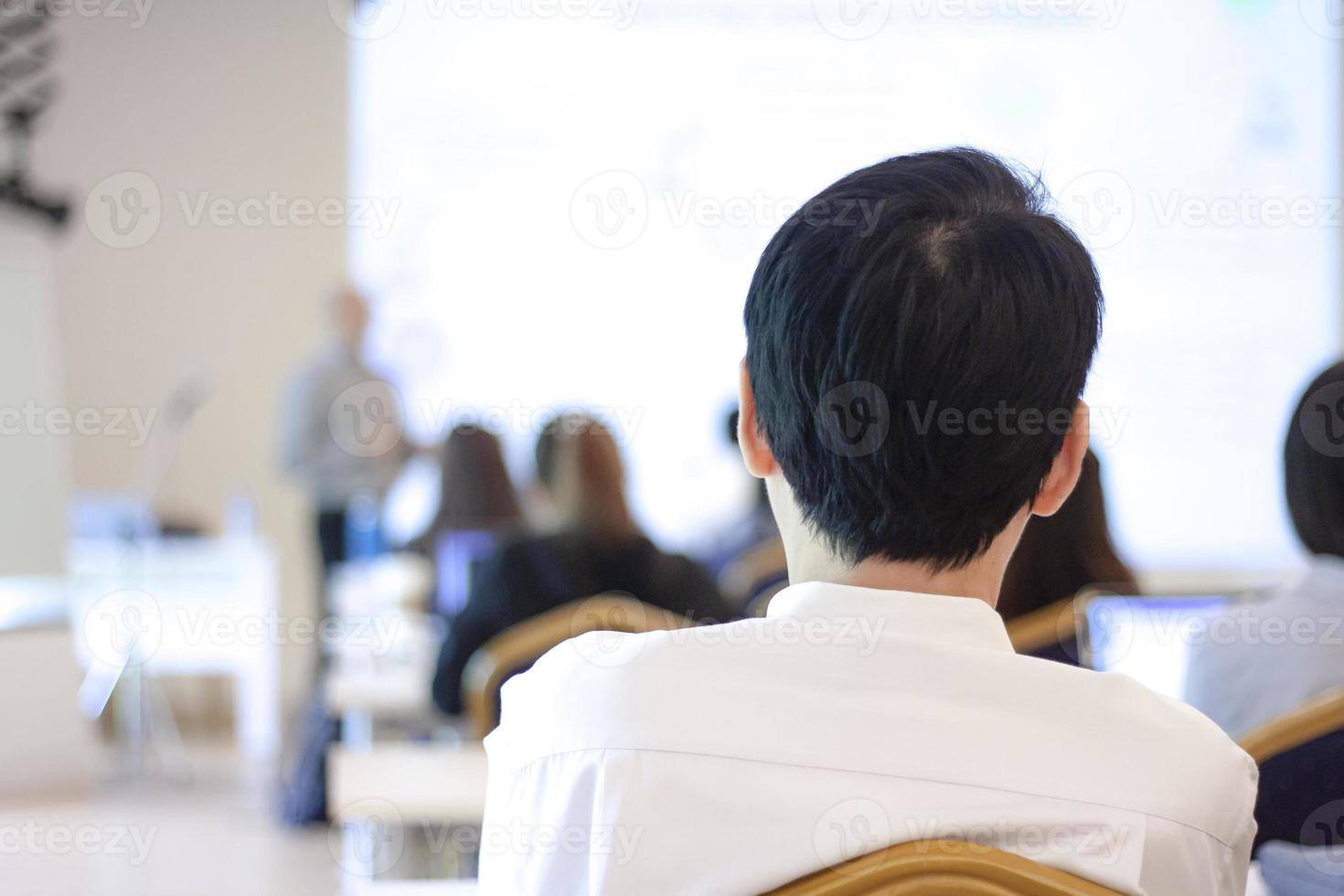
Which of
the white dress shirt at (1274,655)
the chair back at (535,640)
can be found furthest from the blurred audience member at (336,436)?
the white dress shirt at (1274,655)

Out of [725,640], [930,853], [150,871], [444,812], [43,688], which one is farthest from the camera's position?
[43,688]

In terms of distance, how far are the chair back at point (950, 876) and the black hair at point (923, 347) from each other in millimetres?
247

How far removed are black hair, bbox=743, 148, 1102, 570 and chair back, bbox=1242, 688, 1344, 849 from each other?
69 cm

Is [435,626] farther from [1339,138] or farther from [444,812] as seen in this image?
[1339,138]

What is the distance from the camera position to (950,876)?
0.73 meters

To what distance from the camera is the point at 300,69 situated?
591 centimetres

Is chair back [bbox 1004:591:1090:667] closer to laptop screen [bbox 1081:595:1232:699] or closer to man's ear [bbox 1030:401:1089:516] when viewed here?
laptop screen [bbox 1081:595:1232:699]

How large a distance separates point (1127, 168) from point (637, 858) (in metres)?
5.54

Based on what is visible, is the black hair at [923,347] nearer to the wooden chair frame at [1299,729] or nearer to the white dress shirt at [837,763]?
the white dress shirt at [837,763]

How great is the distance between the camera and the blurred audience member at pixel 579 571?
272 cm

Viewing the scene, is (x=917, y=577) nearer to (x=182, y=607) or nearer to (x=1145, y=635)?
(x=1145, y=635)

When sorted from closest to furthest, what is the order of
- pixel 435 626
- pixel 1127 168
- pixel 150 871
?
1. pixel 435 626
2. pixel 150 871
3. pixel 1127 168

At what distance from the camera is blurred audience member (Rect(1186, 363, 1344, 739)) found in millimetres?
1751

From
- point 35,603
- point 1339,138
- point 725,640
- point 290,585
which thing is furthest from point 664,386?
point 725,640
